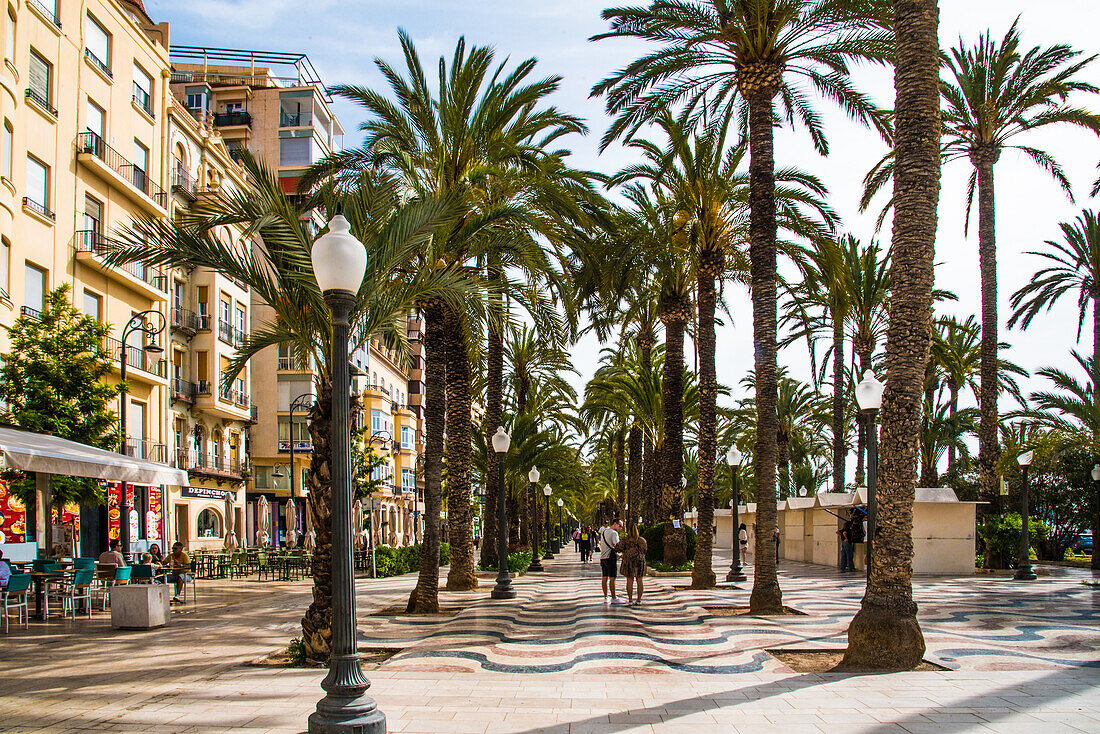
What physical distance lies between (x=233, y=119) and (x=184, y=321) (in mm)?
22470

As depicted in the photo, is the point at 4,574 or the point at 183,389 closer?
the point at 4,574

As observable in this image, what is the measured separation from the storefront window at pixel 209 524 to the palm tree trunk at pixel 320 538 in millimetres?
33052

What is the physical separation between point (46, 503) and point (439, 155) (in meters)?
11.0

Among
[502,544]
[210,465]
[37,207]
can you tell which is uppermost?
[37,207]

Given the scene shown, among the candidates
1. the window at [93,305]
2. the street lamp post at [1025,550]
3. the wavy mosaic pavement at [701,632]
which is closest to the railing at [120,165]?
the window at [93,305]

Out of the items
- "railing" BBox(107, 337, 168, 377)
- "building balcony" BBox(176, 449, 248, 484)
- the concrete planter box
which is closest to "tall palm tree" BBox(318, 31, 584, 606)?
the concrete planter box

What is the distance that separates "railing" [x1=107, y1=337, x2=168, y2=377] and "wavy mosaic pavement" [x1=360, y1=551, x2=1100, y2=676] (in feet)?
62.3

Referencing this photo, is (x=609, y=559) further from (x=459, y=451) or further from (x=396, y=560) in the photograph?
(x=396, y=560)

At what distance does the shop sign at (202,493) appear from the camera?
38.9m

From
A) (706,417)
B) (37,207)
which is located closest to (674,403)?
(706,417)

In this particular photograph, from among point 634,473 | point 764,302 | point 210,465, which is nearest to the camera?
point 764,302

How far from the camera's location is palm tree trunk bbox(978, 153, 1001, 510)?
28.0 m

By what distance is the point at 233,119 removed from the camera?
56.8 m

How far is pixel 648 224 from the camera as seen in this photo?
23.5 m
